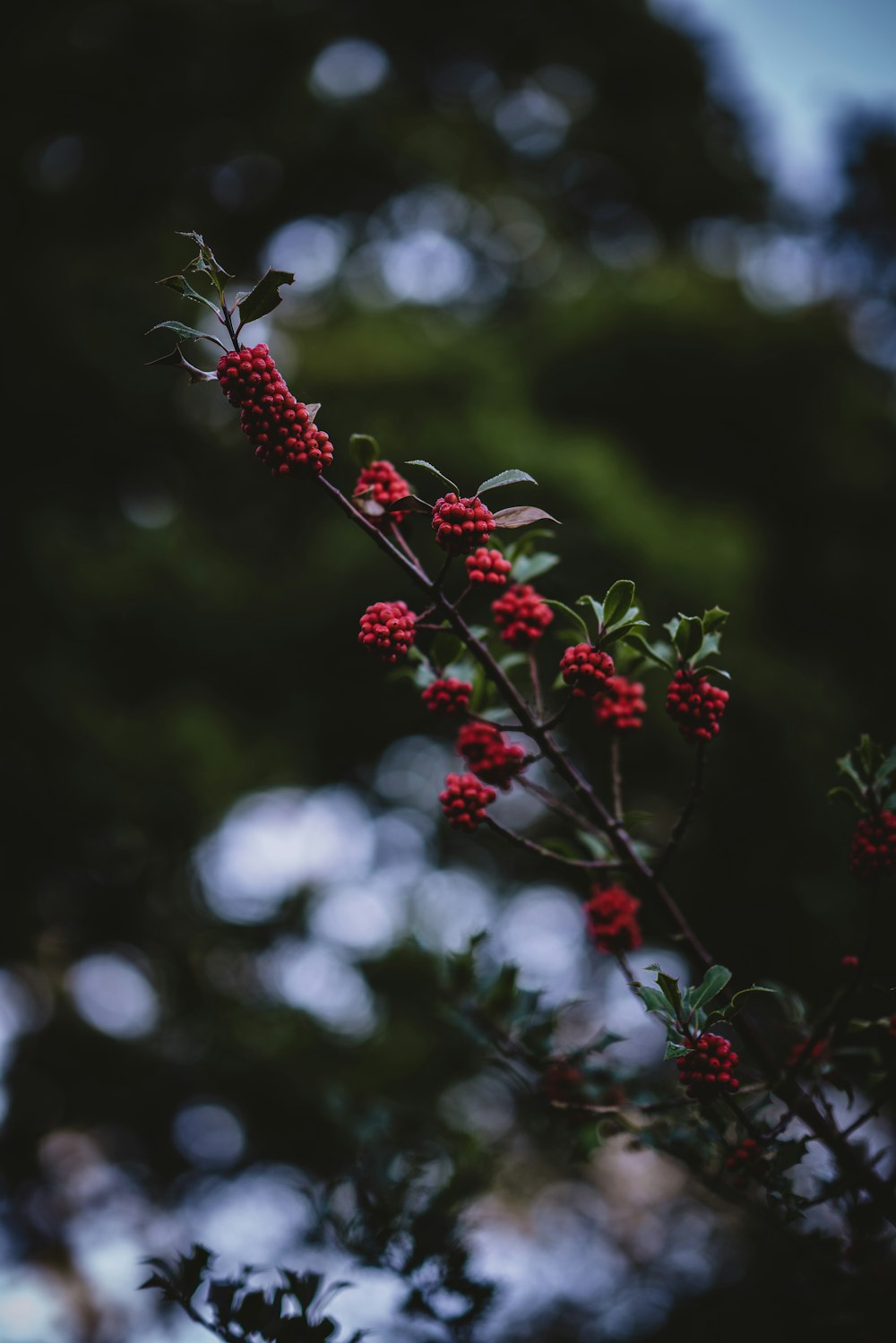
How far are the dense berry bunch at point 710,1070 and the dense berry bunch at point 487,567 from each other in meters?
0.41

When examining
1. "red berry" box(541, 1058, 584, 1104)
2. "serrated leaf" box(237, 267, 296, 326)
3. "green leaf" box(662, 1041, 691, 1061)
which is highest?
"serrated leaf" box(237, 267, 296, 326)

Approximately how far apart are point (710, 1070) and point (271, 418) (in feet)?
1.98

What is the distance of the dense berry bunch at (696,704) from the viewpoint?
2.35 ft

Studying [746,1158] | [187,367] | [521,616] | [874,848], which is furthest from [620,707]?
[187,367]

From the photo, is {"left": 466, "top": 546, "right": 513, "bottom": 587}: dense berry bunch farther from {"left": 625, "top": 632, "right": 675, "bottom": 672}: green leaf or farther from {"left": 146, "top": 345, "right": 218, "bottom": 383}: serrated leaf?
{"left": 146, "top": 345, "right": 218, "bottom": 383}: serrated leaf

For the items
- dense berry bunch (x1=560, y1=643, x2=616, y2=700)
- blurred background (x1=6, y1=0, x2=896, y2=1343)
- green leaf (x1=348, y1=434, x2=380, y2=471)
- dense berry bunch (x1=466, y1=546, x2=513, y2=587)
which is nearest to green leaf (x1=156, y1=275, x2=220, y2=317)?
green leaf (x1=348, y1=434, x2=380, y2=471)

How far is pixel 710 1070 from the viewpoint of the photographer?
638 millimetres

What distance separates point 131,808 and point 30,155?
343 centimetres

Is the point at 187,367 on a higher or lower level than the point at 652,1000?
higher

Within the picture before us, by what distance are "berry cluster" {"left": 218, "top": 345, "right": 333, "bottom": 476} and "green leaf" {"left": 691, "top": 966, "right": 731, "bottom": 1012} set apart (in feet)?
1.69

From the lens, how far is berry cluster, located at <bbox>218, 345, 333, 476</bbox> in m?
Result: 0.67

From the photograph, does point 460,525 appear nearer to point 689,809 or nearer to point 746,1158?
point 689,809

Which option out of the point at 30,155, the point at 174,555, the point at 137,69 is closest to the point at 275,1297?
the point at 174,555

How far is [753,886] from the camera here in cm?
281
